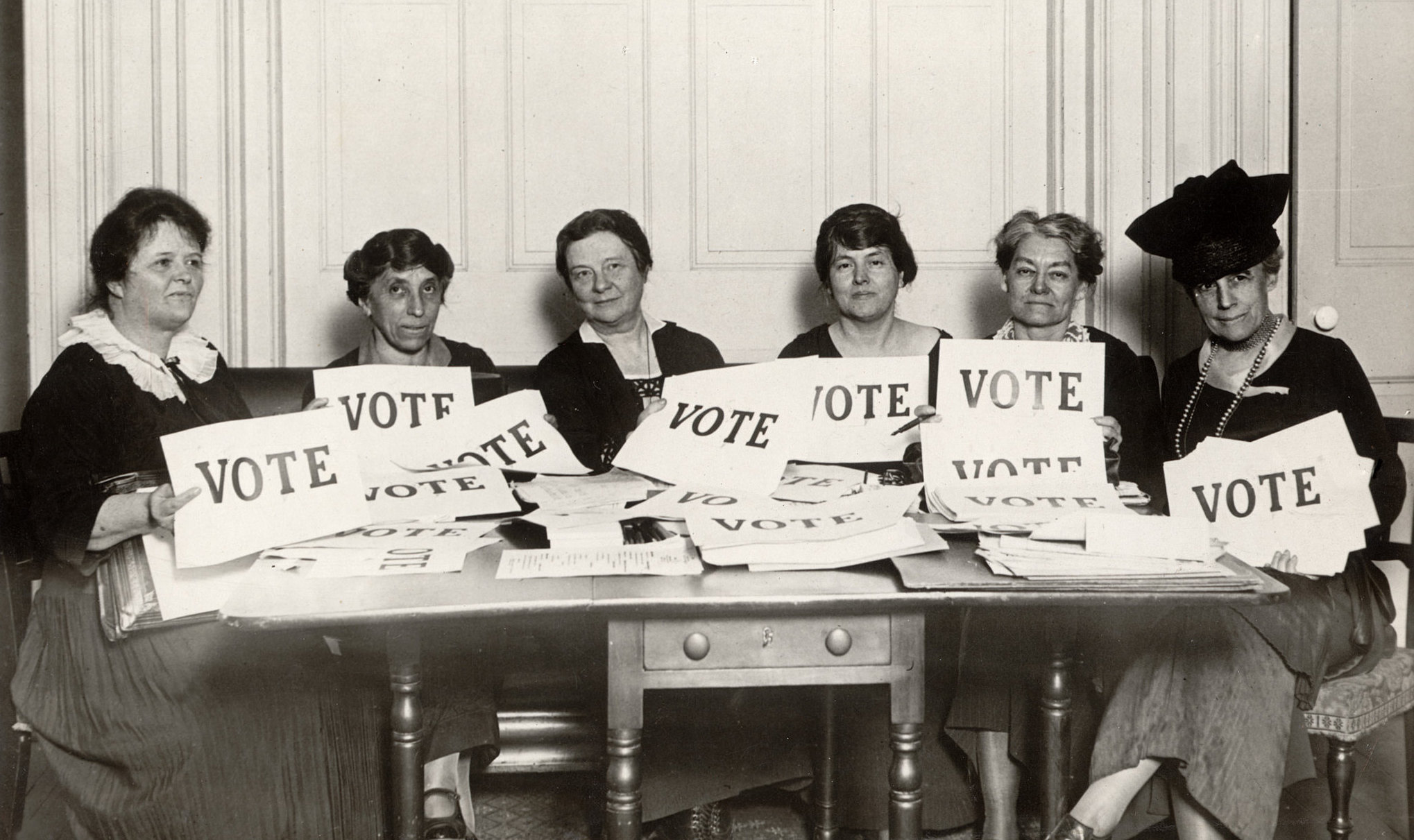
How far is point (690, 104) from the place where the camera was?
13.3 feet

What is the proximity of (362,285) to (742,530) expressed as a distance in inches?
76.3

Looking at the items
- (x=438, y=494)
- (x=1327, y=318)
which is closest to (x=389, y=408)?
(x=438, y=494)

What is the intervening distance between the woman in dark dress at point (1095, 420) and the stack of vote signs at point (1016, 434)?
16 centimetres

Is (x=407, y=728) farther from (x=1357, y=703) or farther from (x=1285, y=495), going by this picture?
(x=1357, y=703)

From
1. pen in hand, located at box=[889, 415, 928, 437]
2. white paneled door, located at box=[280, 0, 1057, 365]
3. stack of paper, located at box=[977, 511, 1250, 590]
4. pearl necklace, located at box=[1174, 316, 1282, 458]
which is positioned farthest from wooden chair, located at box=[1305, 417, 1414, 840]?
white paneled door, located at box=[280, 0, 1057, 365]

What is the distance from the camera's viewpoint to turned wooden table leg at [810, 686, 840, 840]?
2.67 m

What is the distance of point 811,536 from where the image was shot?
1.82 m

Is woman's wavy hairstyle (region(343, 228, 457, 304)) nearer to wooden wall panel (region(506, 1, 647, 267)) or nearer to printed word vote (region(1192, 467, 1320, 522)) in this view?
wooden wall panel (region(506, 1, 647, 267))

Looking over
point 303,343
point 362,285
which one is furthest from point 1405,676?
point 303,343

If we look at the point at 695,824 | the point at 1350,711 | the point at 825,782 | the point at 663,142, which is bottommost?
the point at 695,824

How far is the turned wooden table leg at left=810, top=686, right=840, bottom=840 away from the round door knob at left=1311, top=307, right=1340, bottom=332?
240cm

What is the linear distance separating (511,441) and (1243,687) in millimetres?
1717

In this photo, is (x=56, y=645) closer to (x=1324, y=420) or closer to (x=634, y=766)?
(x=634, y=766)

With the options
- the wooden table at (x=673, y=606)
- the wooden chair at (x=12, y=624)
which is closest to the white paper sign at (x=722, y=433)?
the wooden table at (x=673, y=606)
